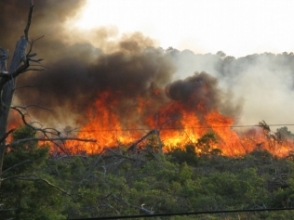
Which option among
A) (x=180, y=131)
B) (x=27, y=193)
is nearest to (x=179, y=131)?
(x=180, y=131)

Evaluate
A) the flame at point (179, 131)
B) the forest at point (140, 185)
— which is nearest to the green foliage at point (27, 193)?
the forest at point (140, 185)

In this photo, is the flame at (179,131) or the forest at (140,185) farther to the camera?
the flame at (179,131)

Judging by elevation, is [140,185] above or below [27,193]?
above

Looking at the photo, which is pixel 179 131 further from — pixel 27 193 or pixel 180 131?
pixel 27 193

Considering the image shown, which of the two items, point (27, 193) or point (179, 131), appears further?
point (179, 131)

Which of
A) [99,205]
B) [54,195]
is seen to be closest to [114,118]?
[99,205]

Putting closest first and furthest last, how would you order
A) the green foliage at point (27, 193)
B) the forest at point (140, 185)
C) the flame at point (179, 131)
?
1. the green foliage at point (27, 193)
2. the forest at point (140, 185)
3. the flame at point (179, 131)

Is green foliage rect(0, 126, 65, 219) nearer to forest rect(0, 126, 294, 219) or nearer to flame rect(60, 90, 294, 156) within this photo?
forest rect(0, 126, 294, 219)

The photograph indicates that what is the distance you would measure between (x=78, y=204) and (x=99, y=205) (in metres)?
0.99

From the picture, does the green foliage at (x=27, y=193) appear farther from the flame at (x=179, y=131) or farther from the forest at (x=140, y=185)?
the flame at (x=179, y=131)

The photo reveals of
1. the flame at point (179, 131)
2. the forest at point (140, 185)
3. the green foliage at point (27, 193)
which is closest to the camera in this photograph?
the green foliage at point (27, 193)

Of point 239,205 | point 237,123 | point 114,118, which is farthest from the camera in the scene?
point 237,123

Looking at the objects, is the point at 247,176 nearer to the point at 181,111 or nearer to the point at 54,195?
the point at 54,195

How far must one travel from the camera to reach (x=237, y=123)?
155ft
